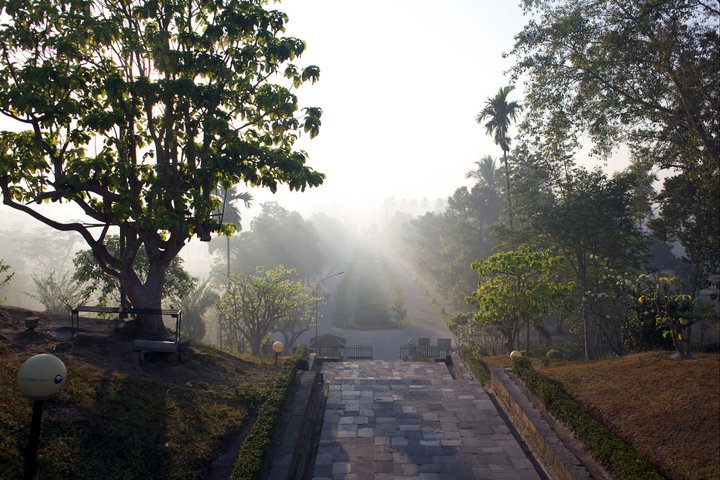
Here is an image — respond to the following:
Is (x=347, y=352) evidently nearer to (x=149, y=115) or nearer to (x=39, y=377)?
(x=149, y=115)

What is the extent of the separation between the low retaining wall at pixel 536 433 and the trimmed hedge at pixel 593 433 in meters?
0.38

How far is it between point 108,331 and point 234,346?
28.6 meters

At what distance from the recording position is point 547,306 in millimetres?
18609

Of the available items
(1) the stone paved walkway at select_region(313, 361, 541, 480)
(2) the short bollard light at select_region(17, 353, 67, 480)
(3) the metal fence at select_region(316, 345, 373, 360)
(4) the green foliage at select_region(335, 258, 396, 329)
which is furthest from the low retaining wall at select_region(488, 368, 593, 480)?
(4) the green foliage at select_region(335, 258, 396, 329)

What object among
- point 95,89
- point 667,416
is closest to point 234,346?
point 95,89

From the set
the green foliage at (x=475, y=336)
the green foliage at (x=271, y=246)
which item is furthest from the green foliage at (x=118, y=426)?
the green foliage at (x=271, y=246)

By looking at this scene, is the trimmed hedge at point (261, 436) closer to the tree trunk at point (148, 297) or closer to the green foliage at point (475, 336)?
the tree trunk at point (148, 297)

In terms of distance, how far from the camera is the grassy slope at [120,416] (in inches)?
280

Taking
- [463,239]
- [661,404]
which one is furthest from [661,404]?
[463,239]

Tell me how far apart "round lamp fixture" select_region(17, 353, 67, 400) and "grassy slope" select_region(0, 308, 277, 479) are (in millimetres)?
1765

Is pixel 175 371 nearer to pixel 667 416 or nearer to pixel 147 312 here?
pixel 147 312

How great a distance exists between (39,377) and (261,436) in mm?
4668

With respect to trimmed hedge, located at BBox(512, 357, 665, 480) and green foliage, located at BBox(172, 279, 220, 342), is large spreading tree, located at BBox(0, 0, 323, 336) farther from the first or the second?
green foliage, located at BBox(172, 279, 220, 342)

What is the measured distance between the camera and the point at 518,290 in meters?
19.4
